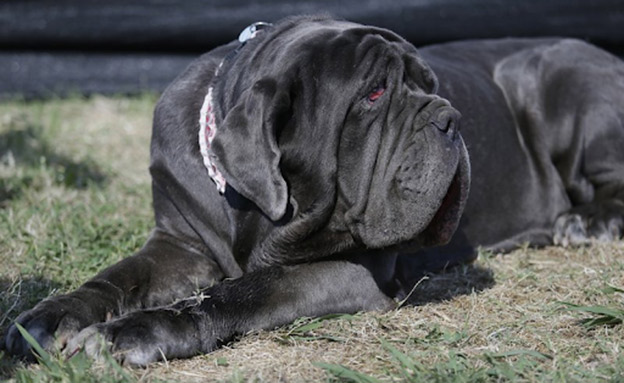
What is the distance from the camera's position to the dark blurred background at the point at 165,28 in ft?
19.9

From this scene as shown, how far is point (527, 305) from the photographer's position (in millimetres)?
3104

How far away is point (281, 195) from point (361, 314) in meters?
0.50

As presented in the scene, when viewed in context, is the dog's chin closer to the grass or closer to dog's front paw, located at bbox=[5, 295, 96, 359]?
the grass

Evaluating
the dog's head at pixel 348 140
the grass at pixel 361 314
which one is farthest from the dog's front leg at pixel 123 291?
the dog's head at pixel 348 140

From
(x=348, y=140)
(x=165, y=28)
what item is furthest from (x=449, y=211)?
(x=165, y=28)

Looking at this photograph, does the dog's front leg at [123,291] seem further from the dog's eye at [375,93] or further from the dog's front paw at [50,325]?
the dog's eye at [375,93]

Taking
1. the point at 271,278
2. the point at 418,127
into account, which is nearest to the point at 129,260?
the point at 271,278

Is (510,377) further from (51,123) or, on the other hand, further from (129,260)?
(51,123)

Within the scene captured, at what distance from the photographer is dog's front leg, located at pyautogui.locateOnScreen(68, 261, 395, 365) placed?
2.58 meters

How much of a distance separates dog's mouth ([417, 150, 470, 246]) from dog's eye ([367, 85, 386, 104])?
337 mm

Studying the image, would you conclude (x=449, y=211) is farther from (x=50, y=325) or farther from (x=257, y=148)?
(x=50, y=325)

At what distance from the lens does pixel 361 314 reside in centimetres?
297

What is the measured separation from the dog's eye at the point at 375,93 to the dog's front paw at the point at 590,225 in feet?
4.81

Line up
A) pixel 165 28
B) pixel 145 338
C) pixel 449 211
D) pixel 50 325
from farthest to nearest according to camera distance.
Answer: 1. pixel 165 28
2. pixel 449 211
3. pixel 50 325
4. pixel 145 338
